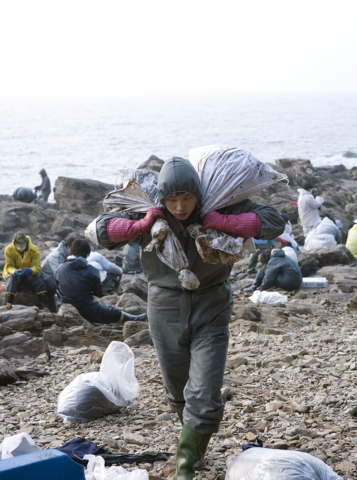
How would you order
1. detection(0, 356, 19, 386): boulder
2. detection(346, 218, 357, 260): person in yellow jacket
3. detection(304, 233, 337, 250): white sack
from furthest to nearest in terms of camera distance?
detection(304, 233, 337, 250): white sack → detection(346, 218, 357, 260): person in yellow jacket → detection(0, 356, 19, 386): boulder

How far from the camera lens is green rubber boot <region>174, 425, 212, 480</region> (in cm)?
390

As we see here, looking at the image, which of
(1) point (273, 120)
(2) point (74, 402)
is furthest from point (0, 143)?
(2) point (74, 402)

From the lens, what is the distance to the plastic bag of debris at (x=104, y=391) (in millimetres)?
5248

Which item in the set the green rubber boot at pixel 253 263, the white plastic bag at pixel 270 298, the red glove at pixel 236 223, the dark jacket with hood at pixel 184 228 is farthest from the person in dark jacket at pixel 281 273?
the red glove at pixel 236 223

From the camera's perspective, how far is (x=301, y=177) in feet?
92.4

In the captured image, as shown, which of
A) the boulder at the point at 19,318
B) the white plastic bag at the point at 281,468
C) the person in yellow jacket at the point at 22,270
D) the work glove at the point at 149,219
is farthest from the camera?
the person in yellow jacket at the point at 22,270

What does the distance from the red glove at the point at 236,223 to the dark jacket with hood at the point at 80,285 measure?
5441 mm

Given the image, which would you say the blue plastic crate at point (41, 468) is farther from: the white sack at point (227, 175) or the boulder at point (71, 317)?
the boulder at point (71, 317)

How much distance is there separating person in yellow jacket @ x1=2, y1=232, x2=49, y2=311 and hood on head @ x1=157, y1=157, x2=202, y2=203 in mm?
6599

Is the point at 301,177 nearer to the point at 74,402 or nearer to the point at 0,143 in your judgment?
the point at 74,402

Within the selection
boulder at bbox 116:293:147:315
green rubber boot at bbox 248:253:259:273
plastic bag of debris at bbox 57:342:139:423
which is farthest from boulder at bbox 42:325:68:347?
green rubber boot at bbox 248:253:259:273

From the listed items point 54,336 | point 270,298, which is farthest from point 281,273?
point 54,336

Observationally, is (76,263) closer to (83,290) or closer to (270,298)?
(83,290)

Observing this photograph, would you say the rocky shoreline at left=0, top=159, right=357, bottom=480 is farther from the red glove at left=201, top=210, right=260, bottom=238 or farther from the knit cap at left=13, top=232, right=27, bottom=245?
the red glove at left=201, top=210, right=260, bottom=238
